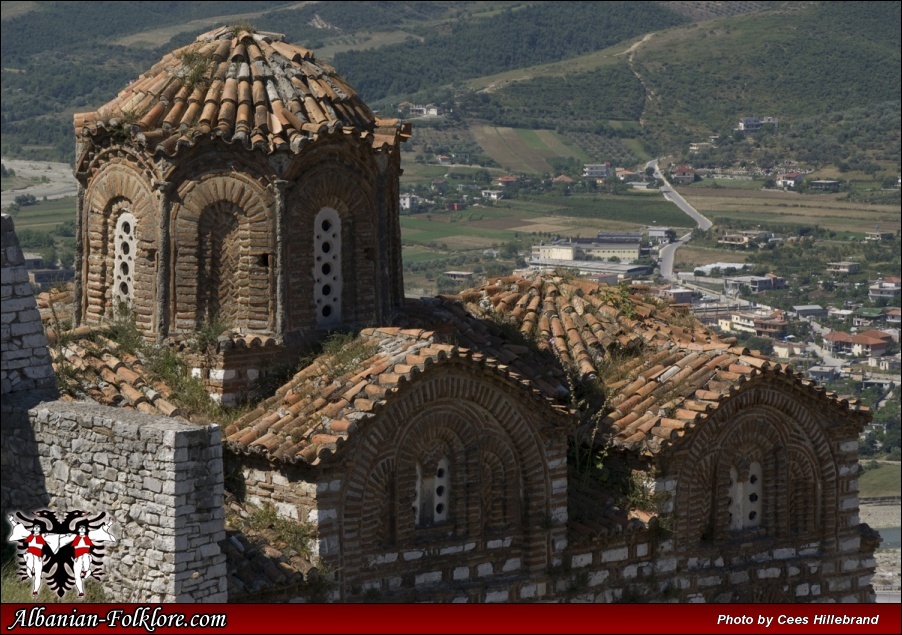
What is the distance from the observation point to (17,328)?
728 inches

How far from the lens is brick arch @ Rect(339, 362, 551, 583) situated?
773 inches

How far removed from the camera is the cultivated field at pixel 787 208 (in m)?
68.1

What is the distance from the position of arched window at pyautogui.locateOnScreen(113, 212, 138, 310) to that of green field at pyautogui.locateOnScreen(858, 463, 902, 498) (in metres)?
51.9

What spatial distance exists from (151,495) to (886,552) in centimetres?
5630

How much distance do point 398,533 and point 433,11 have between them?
97.0 m

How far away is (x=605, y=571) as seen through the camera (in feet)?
71.8

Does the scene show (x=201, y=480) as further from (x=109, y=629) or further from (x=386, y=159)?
(x=386, y=159)

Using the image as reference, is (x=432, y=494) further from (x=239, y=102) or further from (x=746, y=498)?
(x=239, y=102)

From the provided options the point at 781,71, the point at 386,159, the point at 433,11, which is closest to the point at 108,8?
the point at 433,11

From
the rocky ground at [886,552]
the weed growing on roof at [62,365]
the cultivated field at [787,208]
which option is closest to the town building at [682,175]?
the cultivated field at [787,208]

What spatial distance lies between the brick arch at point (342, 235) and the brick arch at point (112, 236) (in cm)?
166

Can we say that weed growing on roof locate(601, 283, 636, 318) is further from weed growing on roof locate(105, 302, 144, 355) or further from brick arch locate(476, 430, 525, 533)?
weed growing on roof locate(105, 302, 144, 355)

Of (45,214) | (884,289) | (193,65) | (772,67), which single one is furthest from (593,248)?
(193,65)

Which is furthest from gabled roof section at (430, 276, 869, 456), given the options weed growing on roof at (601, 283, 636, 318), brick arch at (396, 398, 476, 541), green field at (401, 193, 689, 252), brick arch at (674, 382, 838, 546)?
green field at (401, 193, 689, 252)
